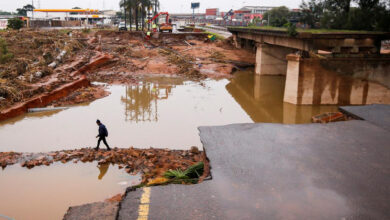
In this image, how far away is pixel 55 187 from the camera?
952 centimetres

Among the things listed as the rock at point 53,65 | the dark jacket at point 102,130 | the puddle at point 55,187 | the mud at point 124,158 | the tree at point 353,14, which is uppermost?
the tree at point 353,14

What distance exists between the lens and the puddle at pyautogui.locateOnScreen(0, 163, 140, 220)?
845 cm

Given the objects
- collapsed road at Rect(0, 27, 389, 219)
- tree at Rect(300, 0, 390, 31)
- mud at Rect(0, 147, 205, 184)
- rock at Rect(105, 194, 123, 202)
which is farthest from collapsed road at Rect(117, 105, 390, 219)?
tree at Rect(300, 0, 390, 31)

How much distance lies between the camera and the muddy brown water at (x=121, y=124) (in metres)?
9.23

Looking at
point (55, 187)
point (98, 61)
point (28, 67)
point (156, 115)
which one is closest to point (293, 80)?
point (156, 115)

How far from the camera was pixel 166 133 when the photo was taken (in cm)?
1504

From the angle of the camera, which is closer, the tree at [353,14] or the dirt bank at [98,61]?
the dirt bank at [98,61]

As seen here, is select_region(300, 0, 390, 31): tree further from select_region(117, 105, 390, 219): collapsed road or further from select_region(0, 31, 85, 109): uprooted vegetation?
select_region(0, 31, 85, 109): uprooted vegetation

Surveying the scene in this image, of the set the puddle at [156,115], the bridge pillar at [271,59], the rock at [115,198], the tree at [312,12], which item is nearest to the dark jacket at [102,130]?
the puddle at [156,115]

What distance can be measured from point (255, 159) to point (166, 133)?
7.95 metres

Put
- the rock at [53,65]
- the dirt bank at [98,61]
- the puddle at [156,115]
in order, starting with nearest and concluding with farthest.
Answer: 1. the puddle at [156,115]
2. the dirt bank at [98,61]
3. the rock at [53,65]

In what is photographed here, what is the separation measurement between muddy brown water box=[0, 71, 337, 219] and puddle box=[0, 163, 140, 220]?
0.07ft

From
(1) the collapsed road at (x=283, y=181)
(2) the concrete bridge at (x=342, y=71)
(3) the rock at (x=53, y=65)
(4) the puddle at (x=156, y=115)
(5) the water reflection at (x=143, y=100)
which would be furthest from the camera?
(3) the rock at (x=53, y=65)

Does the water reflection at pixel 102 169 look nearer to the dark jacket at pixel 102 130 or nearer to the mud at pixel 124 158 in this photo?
the mud at pixel 124 158
